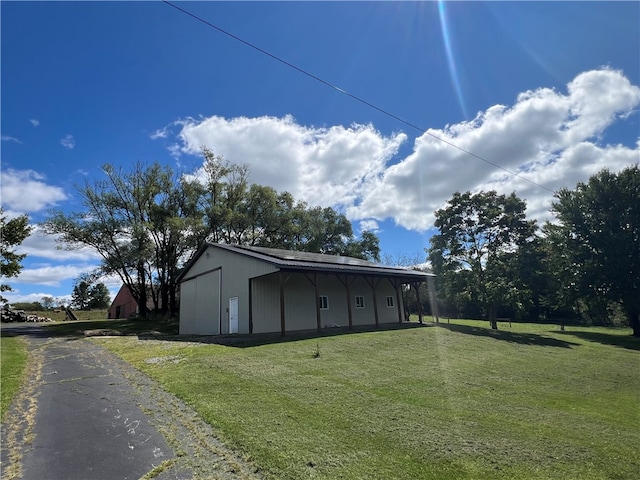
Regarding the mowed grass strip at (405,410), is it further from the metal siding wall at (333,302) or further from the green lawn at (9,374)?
the metal siding wall at (333,302)

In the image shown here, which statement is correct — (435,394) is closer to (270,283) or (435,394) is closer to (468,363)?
(468,363)

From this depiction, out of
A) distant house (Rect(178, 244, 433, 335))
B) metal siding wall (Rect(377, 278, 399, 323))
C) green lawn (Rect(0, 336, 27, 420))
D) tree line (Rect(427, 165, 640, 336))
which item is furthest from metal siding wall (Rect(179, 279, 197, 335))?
tree line (Rect(427, 165, 640, 336))

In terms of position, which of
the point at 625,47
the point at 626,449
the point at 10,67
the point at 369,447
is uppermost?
the point at 625,47

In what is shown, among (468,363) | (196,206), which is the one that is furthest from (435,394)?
(196,206)

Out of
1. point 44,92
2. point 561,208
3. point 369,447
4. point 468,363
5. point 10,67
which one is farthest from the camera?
point 561,208

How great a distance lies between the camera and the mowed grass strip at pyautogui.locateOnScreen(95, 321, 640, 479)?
13.3 feet

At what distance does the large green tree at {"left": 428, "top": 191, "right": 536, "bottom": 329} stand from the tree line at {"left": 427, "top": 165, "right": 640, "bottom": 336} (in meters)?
0.07

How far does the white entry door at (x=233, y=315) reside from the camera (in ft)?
59.2

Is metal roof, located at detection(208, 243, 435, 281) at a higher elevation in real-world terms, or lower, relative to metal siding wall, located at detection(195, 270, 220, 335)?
higher

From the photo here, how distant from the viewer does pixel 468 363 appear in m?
10.7

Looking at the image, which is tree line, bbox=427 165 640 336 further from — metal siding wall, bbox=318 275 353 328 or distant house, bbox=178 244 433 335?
metal siding wall, bbox=318 275 353 328

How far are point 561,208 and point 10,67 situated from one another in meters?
32.9

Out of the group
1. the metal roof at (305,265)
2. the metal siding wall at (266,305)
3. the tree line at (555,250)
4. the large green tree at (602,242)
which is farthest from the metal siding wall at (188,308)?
the large green tree at (602,242)

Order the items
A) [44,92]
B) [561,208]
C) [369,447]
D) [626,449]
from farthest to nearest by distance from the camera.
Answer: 1. [561,208]
2. [44,92]
3. [626,449]
4. [369,447]
